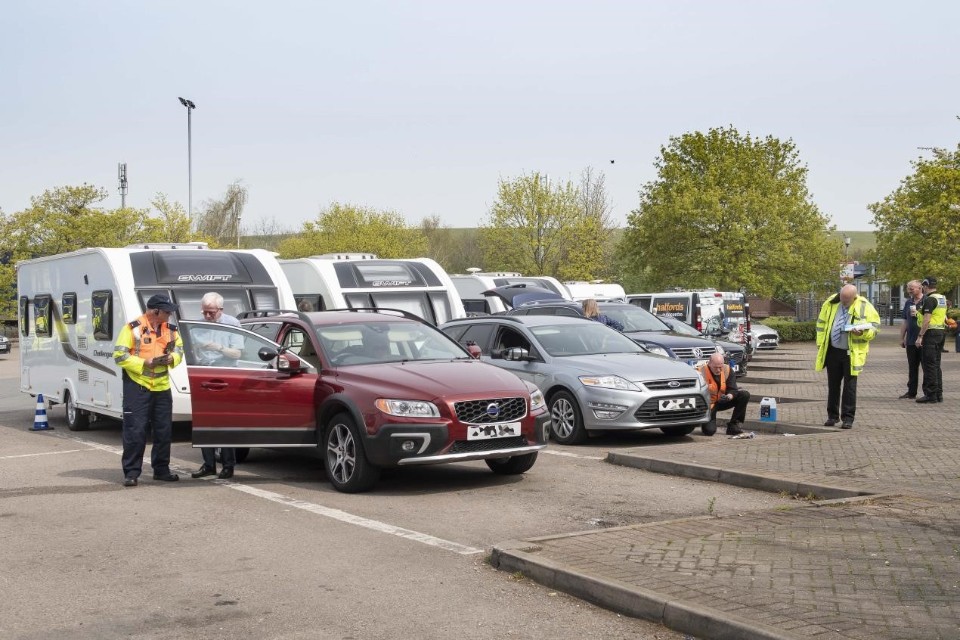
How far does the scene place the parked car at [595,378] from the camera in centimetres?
1292

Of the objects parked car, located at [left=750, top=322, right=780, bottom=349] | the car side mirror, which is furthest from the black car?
parked car, located at [left=750, top=322, right=780, bottom=349]

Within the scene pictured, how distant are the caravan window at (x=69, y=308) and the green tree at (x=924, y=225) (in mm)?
41337

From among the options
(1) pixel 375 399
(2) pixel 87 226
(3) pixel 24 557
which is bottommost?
(3) pixel 24 557

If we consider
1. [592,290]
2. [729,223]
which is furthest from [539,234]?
[592,290]

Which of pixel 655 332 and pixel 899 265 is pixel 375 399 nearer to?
pixel 655 332

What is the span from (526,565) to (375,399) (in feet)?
11.0

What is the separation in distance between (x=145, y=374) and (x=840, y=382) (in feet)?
27.3

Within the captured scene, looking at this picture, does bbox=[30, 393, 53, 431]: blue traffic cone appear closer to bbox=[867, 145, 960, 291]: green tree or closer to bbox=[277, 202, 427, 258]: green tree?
bbox=[867, 145, 960, 291]: green tree

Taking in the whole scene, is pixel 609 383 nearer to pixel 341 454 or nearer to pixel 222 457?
pixel 341 454

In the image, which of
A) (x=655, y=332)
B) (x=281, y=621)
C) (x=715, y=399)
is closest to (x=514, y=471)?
(x=715, y=399)

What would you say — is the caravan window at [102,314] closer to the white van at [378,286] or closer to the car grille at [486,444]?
the white van at [378,286]

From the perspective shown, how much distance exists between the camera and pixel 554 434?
44.9ft

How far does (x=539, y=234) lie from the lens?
215 feet

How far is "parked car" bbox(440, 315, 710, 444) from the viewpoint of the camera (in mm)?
12922
